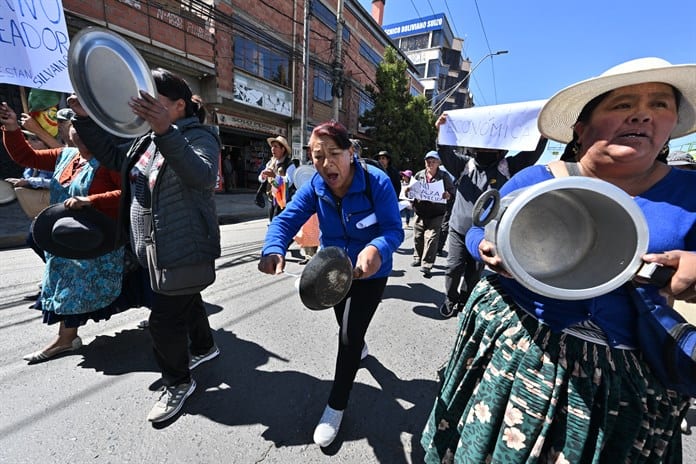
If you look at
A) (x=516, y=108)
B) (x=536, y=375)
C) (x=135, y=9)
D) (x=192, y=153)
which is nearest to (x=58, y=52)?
(x=192, y=153)

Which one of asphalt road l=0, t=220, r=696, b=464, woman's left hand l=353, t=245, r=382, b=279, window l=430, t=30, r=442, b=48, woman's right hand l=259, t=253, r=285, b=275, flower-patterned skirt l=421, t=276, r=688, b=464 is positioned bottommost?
asphalt road l=0, t=220, r=696, b=464

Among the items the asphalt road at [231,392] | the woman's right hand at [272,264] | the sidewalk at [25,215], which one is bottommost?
the asphalt road at [231,392]

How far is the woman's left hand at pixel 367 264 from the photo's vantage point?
1327 mm

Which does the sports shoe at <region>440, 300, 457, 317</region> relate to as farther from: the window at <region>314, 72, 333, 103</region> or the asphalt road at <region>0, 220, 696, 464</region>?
the window at <region>314, 72, 333, 103</region>

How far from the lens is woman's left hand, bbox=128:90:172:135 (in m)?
1.31

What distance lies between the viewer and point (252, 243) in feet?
Answer: 21.1

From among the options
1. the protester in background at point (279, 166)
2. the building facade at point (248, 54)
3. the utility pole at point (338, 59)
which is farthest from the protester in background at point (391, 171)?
the utility pole at point (338, 59)

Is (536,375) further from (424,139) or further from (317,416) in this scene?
(424,139)

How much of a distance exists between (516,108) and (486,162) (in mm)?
627

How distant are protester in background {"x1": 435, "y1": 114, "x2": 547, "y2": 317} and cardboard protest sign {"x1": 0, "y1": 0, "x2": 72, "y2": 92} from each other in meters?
3.38

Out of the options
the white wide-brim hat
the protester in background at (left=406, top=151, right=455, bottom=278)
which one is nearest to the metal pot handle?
the white wide-brim hat

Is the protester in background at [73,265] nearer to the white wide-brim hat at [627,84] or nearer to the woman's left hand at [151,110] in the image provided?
the woman's left hand at [151,110]

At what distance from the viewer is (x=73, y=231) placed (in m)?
1.99

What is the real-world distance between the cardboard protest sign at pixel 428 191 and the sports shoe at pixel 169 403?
3730 mm
